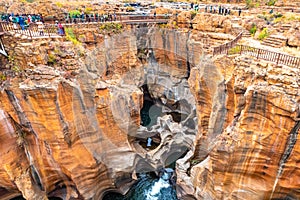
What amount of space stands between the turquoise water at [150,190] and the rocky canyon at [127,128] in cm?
39

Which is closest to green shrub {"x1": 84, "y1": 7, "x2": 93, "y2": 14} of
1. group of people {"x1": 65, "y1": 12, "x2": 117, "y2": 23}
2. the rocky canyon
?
group of people {"x1": 65, "y1": 12, "x2": 117, "y2": 23}

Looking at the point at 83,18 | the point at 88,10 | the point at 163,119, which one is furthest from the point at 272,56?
the point at 88,10

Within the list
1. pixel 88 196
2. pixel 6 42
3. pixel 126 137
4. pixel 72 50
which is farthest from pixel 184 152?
pixel 6 42

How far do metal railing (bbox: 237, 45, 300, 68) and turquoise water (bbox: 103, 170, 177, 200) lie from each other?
9.60 meters

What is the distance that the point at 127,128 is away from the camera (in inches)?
551

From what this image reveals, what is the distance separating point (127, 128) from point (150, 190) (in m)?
4.45

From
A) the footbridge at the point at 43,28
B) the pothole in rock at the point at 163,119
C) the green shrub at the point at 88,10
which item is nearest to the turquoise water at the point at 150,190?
the pothole in rock at the point at 163,119

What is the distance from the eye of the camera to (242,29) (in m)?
15.8

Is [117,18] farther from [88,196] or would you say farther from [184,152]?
[88,196]

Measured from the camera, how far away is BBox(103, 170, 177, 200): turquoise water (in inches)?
546

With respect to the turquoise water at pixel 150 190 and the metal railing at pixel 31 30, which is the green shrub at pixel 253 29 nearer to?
the turquoise water at pixel 150 190

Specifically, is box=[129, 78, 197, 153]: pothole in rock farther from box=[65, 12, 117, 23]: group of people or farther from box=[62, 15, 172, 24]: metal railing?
box=[65, 12, 117, 23]: group of people

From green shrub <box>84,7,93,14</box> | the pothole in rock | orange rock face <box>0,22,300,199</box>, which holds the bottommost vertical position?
the pothole in rock

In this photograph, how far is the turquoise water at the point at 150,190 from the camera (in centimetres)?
1386
